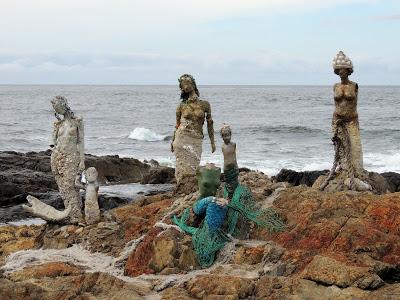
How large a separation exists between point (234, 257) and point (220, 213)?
2.24 feet

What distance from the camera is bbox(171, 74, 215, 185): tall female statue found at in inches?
491

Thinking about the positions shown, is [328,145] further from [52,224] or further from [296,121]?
[52,224]

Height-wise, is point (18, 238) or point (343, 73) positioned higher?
point (343, 73)

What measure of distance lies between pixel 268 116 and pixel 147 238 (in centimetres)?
5601

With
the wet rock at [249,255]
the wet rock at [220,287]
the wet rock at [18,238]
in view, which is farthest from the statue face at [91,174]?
the wet rock at [220,287]

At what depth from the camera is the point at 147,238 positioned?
30.8ft

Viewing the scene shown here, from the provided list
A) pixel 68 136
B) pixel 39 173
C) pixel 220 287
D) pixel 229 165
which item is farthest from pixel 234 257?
pixel 39 173

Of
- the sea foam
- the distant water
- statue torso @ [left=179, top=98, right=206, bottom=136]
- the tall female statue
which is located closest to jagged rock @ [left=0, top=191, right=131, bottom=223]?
the tall female statue

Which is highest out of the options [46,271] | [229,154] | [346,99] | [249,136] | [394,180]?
[346,99]

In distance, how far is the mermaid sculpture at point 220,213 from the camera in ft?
30.2

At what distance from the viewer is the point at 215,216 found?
370 inches

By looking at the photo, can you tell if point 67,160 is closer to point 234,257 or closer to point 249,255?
point 234,257

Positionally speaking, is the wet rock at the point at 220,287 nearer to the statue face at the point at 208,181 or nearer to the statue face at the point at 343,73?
the statue face at the point at 208,181

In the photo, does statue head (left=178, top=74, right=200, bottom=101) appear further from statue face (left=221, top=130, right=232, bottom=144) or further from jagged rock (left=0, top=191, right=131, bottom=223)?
jagged rock (left=0, top=191, right=131, bottom=223)
